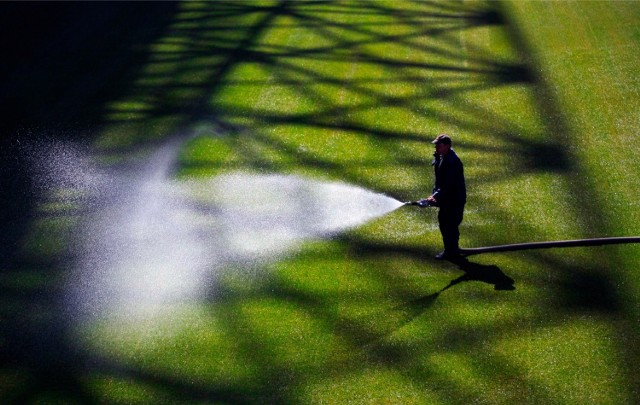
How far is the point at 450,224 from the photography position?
343 inches

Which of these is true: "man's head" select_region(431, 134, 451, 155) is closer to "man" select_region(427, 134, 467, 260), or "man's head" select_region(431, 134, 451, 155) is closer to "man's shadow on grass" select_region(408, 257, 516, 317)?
"man" select_region(427, 134, 467, 260)

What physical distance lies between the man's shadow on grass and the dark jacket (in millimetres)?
880

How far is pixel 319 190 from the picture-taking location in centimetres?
1091

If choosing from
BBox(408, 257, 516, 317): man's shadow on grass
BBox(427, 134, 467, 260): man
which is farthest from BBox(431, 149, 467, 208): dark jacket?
BBox(408, 257, 516, 317): man's shadow on grass

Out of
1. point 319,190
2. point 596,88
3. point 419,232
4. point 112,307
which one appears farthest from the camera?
point 596,88

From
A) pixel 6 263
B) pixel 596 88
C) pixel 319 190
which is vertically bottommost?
pixel 6 263

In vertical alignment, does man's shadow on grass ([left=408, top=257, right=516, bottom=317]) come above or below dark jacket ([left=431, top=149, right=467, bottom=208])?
below

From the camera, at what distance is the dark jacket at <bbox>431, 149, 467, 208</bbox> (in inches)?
330

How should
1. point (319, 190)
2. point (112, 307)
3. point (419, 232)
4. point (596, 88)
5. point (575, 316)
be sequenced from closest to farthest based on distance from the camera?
point (575, 316), point (112, 307), point (419, 232), point (319, 190), point (596, 88)

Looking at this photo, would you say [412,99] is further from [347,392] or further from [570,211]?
[347,392]

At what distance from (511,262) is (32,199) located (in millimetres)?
7206

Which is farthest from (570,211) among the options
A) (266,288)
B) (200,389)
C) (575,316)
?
(200,389)

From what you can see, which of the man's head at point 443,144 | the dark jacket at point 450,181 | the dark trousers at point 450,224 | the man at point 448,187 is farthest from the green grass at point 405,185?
the man's head at point 443,144

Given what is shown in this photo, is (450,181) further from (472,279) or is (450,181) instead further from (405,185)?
(405,185)
